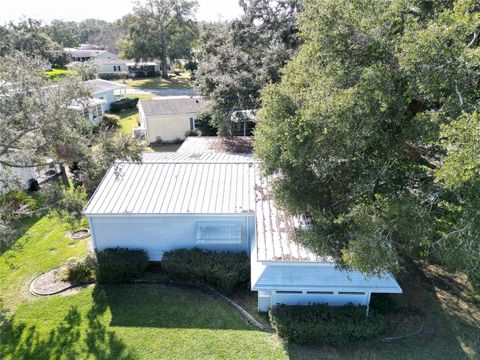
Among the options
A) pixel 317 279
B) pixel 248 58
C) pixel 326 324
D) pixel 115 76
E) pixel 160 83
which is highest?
pixel 248 58

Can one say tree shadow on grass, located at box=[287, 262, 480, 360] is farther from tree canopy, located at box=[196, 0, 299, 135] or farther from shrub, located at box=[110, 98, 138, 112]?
shrub, located at box=[110, 98, 138, 112]

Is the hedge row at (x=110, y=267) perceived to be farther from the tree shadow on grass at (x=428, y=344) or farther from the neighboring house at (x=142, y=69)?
the neighboring house at (x=142, y=69)

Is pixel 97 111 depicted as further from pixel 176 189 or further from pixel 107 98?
pixel 176 189

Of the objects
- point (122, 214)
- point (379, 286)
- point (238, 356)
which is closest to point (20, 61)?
point (122, 214)

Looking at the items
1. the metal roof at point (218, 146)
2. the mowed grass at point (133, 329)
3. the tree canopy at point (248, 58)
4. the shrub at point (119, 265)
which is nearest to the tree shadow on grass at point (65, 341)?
the mowed grass at point (133, 329)

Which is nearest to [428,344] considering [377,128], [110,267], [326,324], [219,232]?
[326,324]

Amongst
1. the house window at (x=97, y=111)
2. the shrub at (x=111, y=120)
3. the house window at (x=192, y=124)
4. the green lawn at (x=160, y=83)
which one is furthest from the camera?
the green lawn at (x=160, y=83)

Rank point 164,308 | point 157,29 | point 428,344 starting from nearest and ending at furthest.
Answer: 1. point 428,344
2. point 164,308
3. point 157,29
